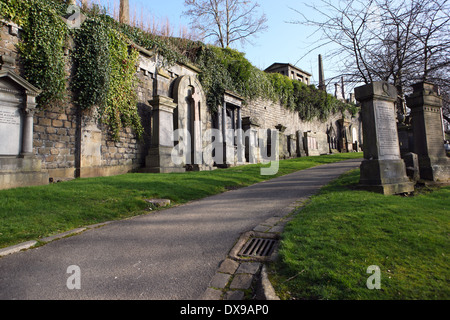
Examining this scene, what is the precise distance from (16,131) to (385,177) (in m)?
9.34

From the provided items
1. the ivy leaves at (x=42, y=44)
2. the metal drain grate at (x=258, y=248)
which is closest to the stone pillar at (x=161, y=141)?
the ivy leaves at (x=42, y=44)

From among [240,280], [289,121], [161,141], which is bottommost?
[240,280]

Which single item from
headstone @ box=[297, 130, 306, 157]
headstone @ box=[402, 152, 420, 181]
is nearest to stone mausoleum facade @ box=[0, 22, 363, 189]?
headstone @ box=[297, 130, 306, 157]

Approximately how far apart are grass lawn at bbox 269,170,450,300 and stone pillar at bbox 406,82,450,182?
395 cm

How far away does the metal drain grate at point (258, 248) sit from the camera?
2.89m

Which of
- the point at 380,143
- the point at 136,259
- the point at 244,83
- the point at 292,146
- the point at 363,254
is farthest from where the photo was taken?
the point at 292,146

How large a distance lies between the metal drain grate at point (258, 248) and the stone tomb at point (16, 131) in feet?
20.8

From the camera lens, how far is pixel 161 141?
1073 centimetres

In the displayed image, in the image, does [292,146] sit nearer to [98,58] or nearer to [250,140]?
[250,140]

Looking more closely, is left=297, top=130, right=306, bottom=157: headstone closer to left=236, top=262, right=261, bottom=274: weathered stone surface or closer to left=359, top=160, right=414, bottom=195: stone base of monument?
left=359, top=160, right=414, bottom=195: stone base of monument

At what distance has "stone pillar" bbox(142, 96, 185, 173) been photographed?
10570 millimetres

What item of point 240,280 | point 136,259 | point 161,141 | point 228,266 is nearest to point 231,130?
point 161,141

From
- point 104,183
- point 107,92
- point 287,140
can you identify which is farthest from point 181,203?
point 287,140
